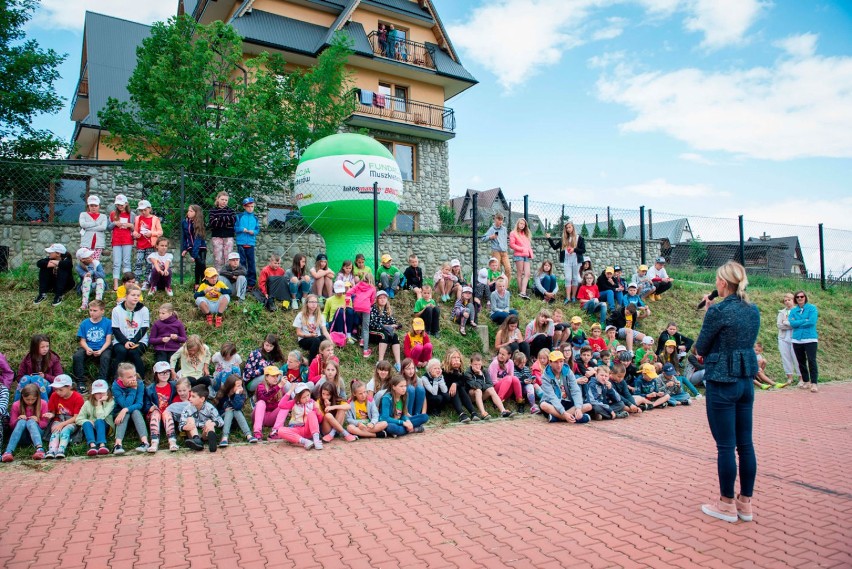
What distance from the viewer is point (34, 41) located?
16172 millimetres

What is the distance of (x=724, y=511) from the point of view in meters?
4.37

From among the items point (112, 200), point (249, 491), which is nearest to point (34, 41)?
point (112, 200)

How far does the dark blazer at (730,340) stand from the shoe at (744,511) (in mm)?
959

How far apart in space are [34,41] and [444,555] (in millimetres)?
18884

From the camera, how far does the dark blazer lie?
4.31m

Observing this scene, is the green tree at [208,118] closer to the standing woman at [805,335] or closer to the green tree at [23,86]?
the green tree at [23,86]

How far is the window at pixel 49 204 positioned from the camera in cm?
1371

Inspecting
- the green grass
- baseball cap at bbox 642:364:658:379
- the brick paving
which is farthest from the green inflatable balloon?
the brick paving

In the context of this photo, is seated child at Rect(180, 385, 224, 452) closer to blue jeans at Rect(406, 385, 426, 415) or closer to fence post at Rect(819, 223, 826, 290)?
blue jeans at Rect(406, 385, 426, 415)

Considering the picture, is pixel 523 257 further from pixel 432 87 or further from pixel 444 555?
pixel 432 87

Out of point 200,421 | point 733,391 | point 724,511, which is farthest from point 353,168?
point 724,511

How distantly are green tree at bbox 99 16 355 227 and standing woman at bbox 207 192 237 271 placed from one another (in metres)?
1.91

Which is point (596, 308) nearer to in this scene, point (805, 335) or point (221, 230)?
point (805, 335)

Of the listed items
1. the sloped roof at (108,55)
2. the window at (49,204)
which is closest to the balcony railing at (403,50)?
the sloped roof at (108,55)
